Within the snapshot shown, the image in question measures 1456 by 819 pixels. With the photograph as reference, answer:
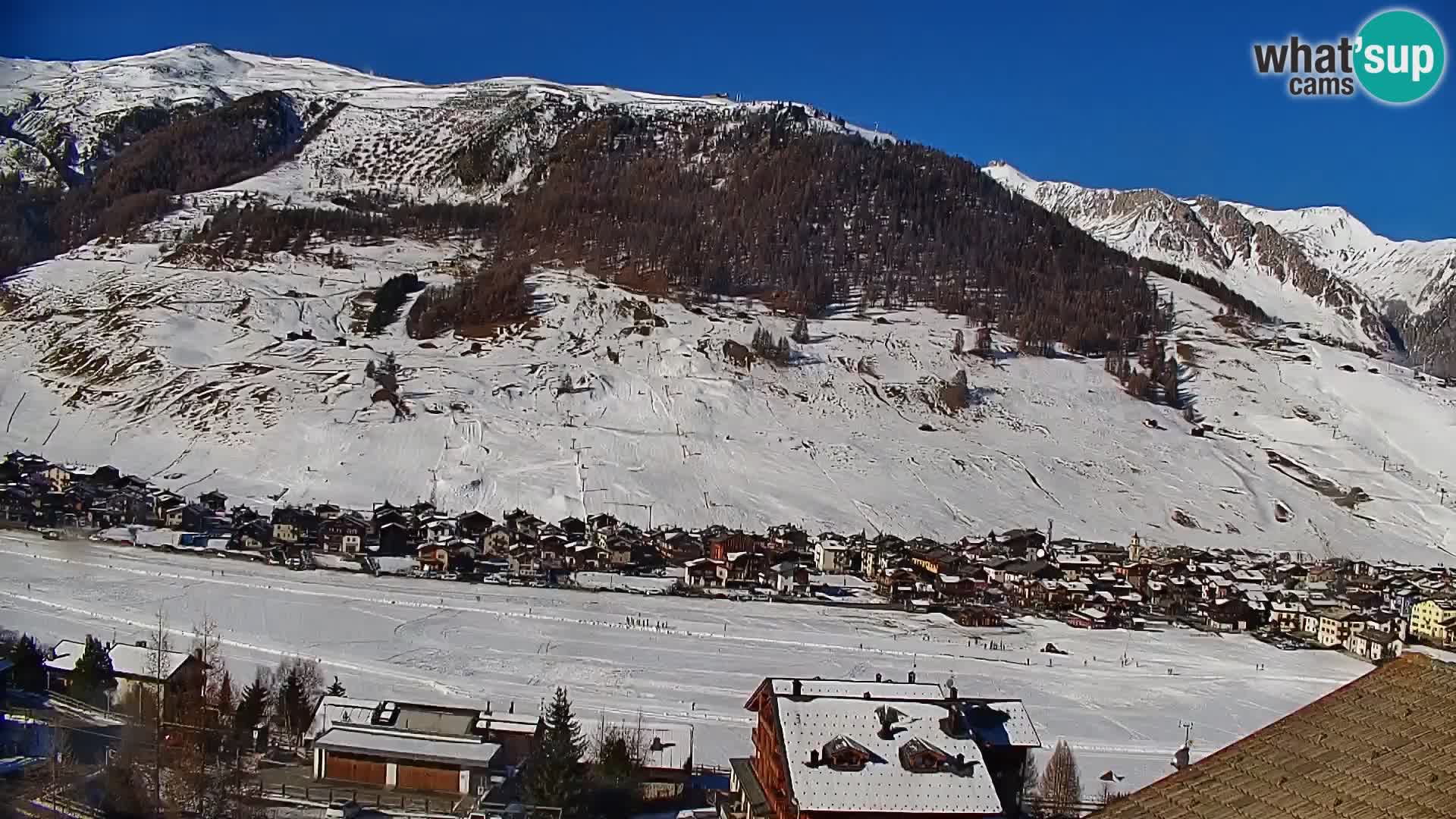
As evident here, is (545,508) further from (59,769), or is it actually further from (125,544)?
(59,769)

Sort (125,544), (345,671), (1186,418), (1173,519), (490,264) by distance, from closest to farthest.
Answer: (345,671)
(125,544)
(1173,519)
(1186,418)
(490,264)

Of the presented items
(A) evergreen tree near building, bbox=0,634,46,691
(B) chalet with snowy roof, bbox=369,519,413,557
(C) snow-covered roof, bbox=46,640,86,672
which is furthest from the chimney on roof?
A: (B) chalet with snowy roof, bbox=369,519,413,557

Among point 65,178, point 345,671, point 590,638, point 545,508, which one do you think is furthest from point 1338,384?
point 65,178

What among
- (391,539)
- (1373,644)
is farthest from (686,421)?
(1373,644)

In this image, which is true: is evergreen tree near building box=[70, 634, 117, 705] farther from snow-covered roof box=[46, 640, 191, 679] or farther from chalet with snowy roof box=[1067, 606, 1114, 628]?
chalet with snowy roof box=[1067, 606, 1114, 628]

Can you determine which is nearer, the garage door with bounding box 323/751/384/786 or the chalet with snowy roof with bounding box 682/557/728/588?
the garage door with bounding box 323/751/384/786

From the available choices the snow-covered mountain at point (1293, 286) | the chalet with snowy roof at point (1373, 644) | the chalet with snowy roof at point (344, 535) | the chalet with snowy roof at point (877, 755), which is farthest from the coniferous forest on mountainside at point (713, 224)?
the snow-covered mountain at point (1293, 286)
